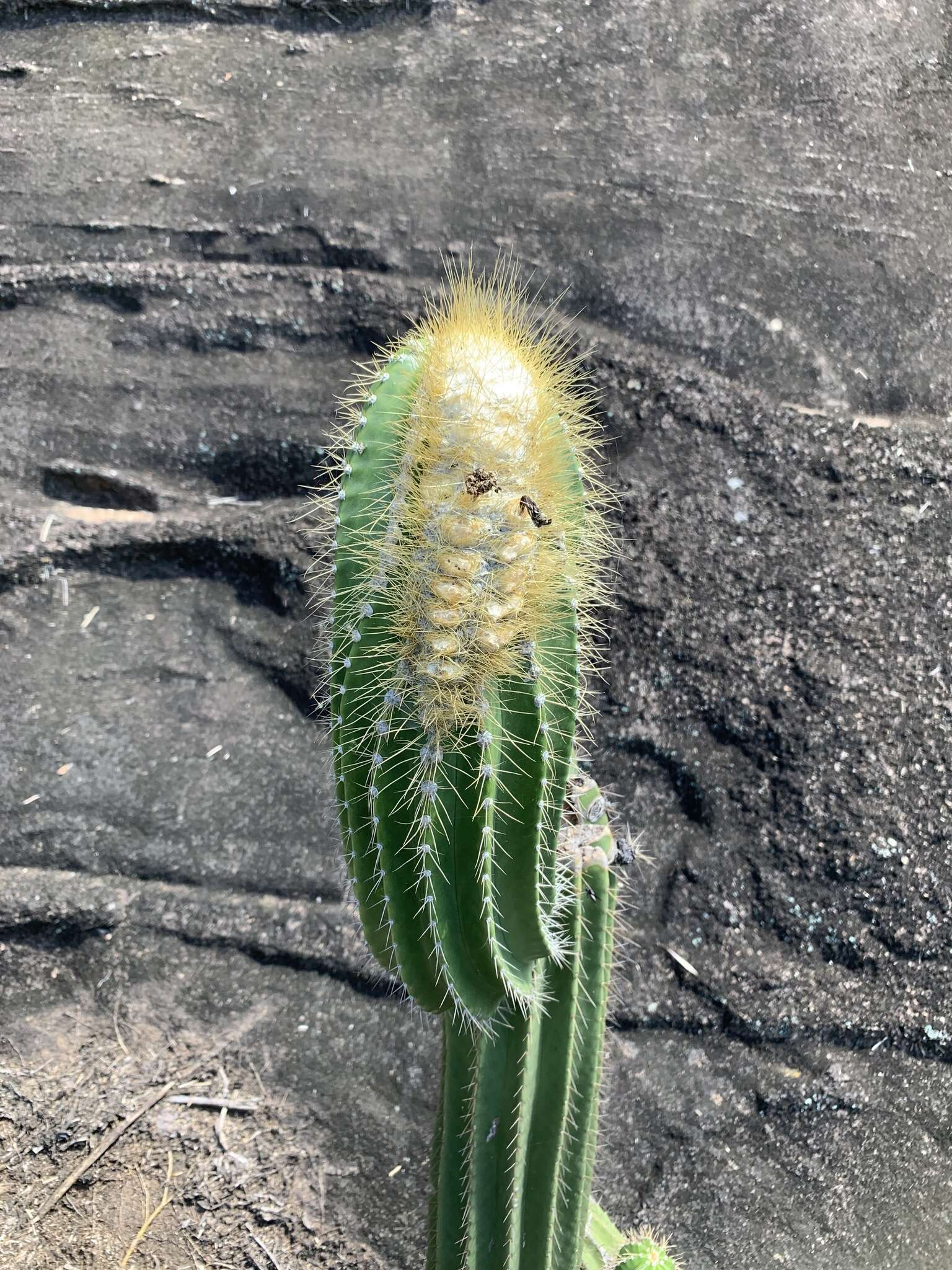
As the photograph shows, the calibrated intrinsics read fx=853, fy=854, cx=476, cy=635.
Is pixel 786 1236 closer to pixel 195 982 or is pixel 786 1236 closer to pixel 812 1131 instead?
pixel 812 1131

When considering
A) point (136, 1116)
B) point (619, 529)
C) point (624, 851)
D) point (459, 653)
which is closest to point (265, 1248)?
point (136, 1116)

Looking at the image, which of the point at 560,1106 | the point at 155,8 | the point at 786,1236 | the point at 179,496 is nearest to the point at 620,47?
the point at 155,8

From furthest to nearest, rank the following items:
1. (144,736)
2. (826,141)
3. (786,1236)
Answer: (826,141)
(144,736)
(786,1236)

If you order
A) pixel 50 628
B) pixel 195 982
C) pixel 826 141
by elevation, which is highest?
pixel 826 141

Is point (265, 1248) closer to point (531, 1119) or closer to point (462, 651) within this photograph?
point (531, 1119)

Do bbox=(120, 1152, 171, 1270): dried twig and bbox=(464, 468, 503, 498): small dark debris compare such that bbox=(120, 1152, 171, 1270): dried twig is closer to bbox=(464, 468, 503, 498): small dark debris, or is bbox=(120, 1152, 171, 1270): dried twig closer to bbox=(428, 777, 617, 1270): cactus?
bbox=(428, 777, 617, 1270): cactus

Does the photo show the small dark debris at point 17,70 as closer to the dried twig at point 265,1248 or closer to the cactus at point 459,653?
the cactus at point 459,653

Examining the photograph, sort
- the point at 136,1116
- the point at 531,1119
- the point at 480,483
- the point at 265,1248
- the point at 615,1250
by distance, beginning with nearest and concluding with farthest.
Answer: the point at 480,483
the point at 531,1119
the point at 615,1250
the point at 265,1248
the point at 136,1116
